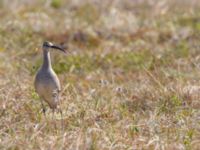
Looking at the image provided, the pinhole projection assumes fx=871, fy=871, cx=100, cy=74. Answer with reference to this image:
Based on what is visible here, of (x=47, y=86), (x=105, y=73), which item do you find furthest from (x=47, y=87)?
(x=105, y=73)

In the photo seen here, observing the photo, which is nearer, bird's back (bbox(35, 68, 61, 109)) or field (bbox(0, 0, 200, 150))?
field (bbox(0, 0, 200, 150))

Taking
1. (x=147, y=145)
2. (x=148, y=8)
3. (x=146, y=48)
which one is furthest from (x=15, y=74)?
(x=148, y=8)

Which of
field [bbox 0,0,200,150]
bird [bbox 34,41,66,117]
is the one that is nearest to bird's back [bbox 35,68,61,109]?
bird [bbox 34,41,66,117]

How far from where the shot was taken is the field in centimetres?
711

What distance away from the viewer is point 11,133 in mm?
7152

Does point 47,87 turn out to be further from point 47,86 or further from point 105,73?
point 105,73

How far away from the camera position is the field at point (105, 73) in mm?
7113

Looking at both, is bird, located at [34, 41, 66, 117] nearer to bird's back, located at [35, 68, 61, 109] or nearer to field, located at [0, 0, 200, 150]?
bird's back, located at [35, 68, 61, 109]

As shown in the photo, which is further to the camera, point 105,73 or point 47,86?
point 105,73

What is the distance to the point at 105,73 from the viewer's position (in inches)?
427

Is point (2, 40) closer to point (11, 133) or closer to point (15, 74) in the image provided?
point (15, 74)

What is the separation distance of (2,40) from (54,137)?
201 inches

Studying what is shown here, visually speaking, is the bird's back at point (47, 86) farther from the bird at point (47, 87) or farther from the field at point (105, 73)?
A: the field at point (105, 73)

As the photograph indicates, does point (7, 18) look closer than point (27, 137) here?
No
